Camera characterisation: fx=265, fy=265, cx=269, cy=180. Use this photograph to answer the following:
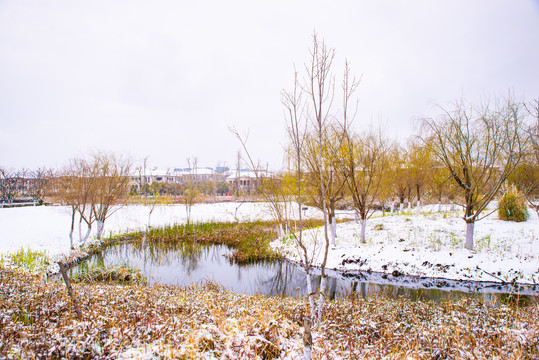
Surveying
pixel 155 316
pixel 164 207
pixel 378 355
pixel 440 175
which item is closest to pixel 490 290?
pixel 378 355

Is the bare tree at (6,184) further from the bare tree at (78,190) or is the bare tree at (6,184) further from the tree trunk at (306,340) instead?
the tree trunk at (306,340)

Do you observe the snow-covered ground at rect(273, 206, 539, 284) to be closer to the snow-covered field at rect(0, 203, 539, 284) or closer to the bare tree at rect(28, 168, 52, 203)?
the snow-covered field at rect(0, 203, 539, 284)

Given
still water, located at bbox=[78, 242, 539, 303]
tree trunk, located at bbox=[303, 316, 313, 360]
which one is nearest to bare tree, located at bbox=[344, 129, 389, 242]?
still water, located at bbox=[78, 242, 539, 303]

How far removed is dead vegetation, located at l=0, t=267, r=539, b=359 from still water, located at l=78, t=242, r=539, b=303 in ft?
5.80

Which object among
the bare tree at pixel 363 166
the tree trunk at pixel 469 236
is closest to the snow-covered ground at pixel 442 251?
the tree trunk at pixel 469 236

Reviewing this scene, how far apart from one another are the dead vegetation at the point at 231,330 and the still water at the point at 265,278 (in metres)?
1.77

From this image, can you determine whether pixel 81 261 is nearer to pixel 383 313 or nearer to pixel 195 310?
pixel 195 310

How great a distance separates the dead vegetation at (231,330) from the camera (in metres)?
2.81

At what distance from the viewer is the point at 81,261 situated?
953 centimetres

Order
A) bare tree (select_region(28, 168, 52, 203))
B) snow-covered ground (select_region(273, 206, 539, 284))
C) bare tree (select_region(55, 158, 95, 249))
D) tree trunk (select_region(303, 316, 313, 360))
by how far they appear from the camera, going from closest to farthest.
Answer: tree trunk (select_region(303, 316, 313, 360))
snow-covered ground (select_region(273, 206, 539, 284))
bare tree (select_region(55, 158, 95, 249))
bare tree (select_region(28, 168, 52, 203))

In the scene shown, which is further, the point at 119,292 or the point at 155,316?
the point at 119,292

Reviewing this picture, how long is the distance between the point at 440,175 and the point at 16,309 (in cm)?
1937

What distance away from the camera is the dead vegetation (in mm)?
2812

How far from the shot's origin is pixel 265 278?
838 cm
